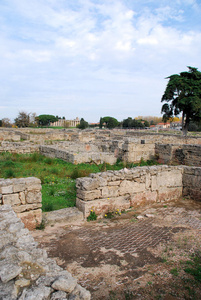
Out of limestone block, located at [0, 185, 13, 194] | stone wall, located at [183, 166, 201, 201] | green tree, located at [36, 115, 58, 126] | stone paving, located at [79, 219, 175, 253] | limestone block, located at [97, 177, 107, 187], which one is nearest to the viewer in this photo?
stone paving, located at [79, 219, 175, 253]

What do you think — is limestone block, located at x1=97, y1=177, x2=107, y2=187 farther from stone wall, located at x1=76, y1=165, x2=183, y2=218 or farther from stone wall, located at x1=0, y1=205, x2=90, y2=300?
stone wall, located at x1=0, y1=205, x2=90, y2=300

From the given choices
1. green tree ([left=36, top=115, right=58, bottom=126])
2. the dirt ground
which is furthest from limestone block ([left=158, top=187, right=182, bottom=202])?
green tree ([left=36, top=115, right=58, bottom=126])

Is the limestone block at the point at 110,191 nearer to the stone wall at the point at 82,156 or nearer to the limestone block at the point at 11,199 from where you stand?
the limestone block at the point at 11,199

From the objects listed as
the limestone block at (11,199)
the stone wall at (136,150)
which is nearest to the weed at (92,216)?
the limestone block at (11,199)

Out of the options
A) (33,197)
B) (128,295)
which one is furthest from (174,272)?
(33,197)

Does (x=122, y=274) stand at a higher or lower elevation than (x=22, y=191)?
lower

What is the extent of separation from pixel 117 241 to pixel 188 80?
36.1m

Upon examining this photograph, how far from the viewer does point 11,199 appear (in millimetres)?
4836

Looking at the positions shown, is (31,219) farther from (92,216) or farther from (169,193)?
(169,193)

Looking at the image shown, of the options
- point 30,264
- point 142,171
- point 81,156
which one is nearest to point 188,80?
point 81,156

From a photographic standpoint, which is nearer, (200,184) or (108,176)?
(108,176)

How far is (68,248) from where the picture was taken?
166 inches

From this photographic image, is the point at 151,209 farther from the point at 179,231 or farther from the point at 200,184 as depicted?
the point at 200,184

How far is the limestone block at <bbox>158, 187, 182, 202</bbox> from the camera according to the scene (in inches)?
291
